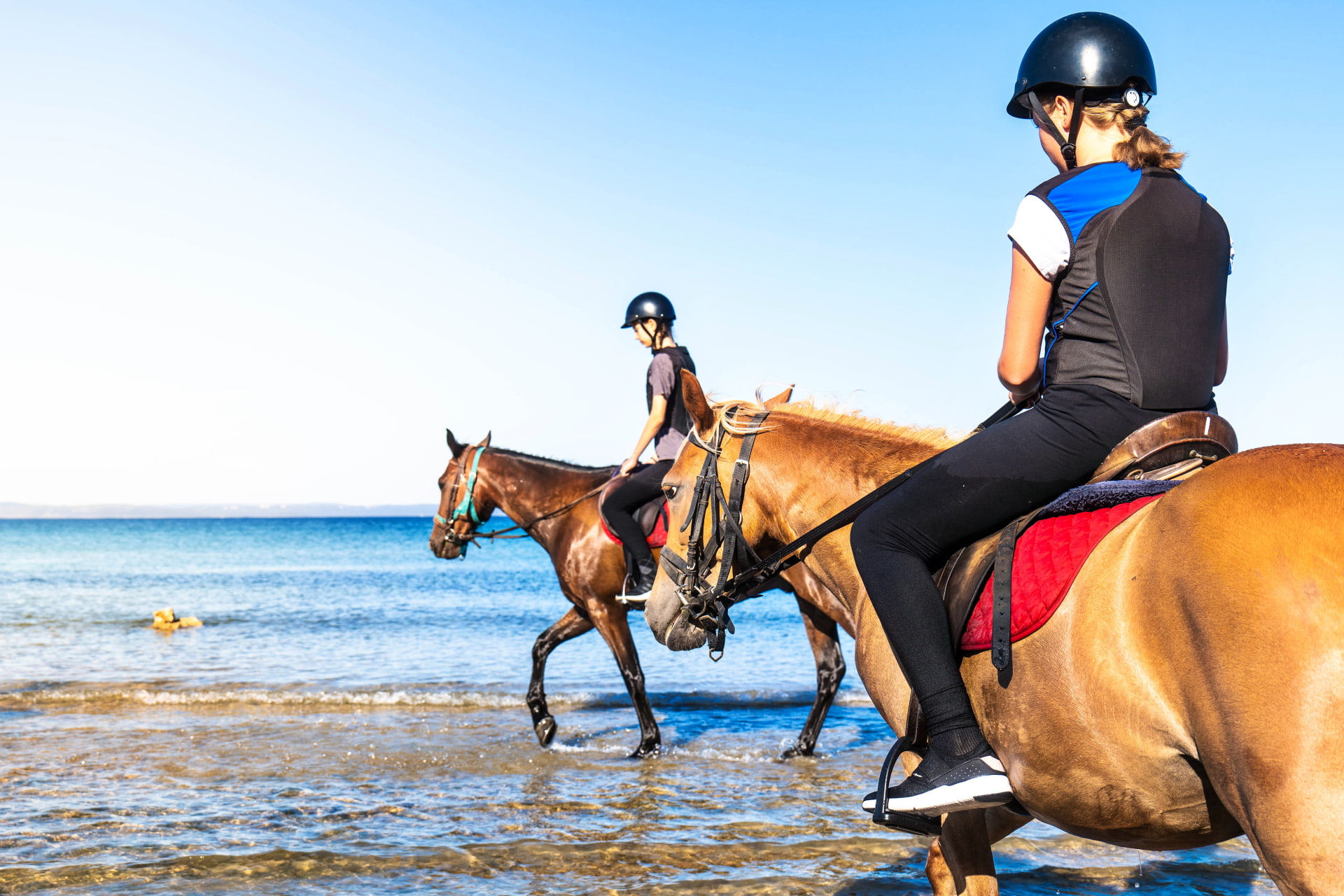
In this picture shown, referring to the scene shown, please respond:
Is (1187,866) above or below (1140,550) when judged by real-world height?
below

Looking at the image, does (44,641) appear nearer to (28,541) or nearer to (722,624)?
(722,624)

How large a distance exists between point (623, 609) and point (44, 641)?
14.9 m

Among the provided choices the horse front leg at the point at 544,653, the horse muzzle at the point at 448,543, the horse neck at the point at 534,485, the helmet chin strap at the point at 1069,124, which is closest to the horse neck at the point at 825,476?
the helmet chin strap at the point at 1069,124

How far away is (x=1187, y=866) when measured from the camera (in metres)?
5.89

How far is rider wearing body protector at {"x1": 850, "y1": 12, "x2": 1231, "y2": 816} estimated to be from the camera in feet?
8.44

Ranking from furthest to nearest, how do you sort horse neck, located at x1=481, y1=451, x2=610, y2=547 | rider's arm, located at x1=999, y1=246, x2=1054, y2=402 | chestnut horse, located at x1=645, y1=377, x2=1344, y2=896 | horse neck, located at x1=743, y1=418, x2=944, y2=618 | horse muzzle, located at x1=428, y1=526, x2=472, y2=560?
horse muzzle, located at x1=428, y1=526, x2=472, y2=560
horse neck, located at x1=481, y1=451, x2=610, y2=547
horse neck, located at x1=743, y1=418, x2=944, y2=618
rider's arm, located at x1=999, y1=246, x2=1054, y2=402
chestnut horse, located at x1=645, y1=377, x2=1344, y2=896

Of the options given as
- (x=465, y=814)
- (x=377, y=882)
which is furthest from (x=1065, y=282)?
(x=465, y=814)

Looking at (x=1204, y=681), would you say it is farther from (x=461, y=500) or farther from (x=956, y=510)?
(x=461, y=500)

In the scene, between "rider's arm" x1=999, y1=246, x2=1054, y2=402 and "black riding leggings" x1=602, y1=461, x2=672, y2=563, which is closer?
"rider's arm" x1=999, y1=246, x2=1054, y2=402

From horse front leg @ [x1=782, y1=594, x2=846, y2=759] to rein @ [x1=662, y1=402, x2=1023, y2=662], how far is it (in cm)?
524

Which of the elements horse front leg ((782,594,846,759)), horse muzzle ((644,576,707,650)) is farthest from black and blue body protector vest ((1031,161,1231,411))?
horse front leg ((782,594,846,759))

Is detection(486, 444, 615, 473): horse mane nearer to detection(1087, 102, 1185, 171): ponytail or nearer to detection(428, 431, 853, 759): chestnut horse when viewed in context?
detection(428, 431, 853, 759): chestnut horse

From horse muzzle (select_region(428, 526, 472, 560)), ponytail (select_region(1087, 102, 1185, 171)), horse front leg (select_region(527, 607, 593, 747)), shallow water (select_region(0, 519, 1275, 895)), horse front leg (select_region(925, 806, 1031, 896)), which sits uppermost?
ponytail (select_region(1087, 102, 1185, 171))

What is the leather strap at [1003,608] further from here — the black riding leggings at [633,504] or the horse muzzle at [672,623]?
the black riding leggings at [633,504]
